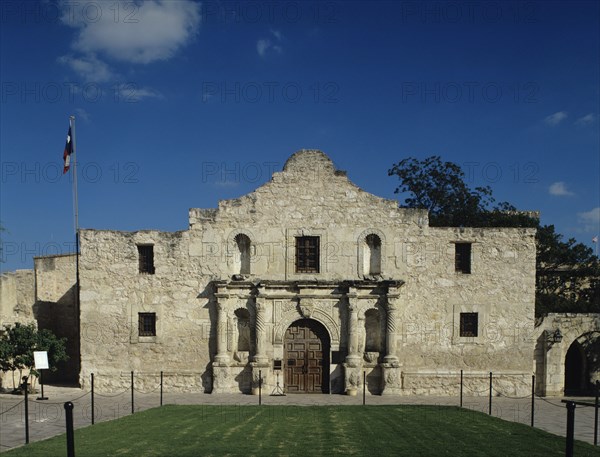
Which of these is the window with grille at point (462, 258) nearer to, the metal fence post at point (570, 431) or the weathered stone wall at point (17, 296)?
the metal fence post at point (570, 431)

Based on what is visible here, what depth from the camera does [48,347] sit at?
19.6 m

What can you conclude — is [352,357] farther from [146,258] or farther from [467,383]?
[146,258]

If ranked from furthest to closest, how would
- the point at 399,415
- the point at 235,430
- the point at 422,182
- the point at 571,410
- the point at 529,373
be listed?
1. the point at 422,182
2. the point at 529,373
3. the point at 399,415
4. the point at 235,430
5. the point at 571,410

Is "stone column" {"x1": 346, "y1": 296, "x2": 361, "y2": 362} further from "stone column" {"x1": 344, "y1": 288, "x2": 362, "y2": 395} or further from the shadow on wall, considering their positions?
the shadow on wall

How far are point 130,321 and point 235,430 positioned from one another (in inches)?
380

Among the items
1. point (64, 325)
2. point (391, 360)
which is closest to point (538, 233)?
point (391, 360)

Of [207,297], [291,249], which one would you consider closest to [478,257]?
[291,249]

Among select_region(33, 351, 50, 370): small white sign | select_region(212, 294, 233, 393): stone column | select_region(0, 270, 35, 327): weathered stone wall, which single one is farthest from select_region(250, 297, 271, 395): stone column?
select_region(0, 270, 35, 327): weathered stone wall

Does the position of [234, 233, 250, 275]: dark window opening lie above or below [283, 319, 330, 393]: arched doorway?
above

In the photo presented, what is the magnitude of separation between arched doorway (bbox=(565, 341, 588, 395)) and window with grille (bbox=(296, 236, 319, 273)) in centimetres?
1079

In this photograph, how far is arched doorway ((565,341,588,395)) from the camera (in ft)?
72.3

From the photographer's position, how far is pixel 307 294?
20781mm

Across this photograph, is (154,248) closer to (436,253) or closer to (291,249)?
(291,249)

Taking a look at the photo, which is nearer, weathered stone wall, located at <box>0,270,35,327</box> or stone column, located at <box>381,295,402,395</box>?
stone column, located at <box>381,295,402,395</box>
